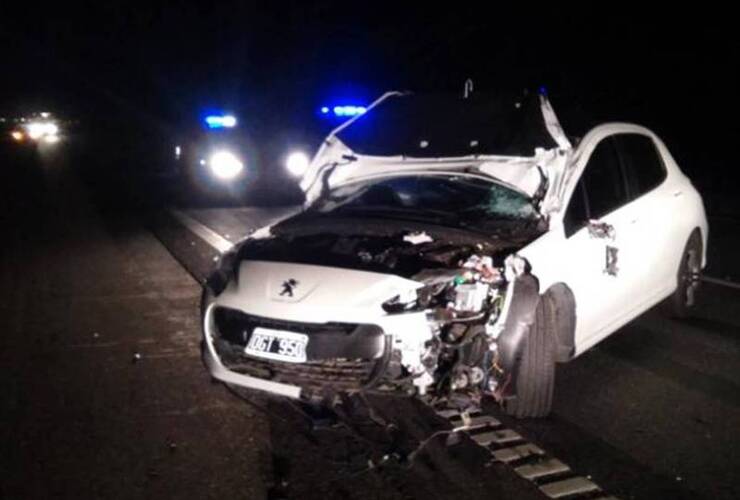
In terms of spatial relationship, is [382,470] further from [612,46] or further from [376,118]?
[612,46]

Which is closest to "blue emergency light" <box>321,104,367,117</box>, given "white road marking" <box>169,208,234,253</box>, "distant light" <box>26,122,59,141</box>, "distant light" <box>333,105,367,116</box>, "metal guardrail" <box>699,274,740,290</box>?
"distant light" <box>333,105,367,116</box>

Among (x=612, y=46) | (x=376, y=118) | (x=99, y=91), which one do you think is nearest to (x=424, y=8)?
(x=612, y=46)

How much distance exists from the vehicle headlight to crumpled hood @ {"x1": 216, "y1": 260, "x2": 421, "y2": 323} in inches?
531

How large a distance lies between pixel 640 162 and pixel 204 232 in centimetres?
739

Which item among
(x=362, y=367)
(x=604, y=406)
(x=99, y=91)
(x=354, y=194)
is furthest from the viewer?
(x=99, y=91)

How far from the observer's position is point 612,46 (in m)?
25.8

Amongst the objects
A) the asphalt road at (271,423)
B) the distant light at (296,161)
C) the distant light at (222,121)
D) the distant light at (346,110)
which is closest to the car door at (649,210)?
the asphalt road at (271,423)

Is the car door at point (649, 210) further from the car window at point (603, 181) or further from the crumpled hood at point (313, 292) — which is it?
the crumpled hood at point (313, 292)

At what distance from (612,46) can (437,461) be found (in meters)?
24.4

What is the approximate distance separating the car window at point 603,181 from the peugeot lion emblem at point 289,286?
202cm

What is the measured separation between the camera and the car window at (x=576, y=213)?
4.84 m

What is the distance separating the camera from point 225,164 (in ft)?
58.4

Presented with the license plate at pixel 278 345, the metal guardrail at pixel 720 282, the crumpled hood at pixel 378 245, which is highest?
the crumpled hood at pixel 378 245

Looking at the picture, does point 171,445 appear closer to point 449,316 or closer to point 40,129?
point 449,316
